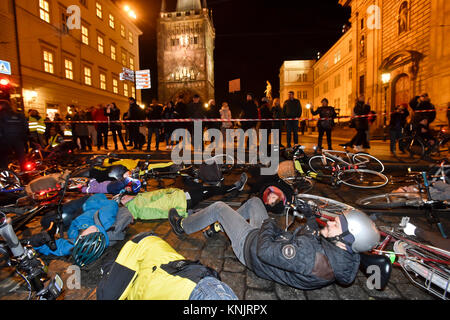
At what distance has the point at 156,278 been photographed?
6.43 feet

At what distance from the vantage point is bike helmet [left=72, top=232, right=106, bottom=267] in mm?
2734

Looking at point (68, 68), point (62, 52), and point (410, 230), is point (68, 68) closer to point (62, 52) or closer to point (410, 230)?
point (62, 52)

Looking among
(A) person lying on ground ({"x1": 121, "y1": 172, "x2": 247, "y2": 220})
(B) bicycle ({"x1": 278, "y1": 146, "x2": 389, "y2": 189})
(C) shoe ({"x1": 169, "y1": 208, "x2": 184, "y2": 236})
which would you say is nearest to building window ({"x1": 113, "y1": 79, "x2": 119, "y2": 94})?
(B) bicycle ({"x1": 278, "y1": 146, "x2": 389, "y2": 189})

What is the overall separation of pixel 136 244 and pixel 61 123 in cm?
1238

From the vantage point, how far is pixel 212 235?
3732mm

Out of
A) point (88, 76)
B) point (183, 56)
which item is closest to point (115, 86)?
point (88, 76)

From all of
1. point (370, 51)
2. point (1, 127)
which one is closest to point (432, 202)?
point (1, 127)

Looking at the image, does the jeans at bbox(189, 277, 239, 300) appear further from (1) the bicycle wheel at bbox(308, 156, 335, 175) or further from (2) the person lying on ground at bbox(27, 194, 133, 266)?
(1) the bicycle wheel at bbox(308, 156, 335, 175)

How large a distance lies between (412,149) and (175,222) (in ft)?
30.4

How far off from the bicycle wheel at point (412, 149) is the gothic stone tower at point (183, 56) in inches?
1977

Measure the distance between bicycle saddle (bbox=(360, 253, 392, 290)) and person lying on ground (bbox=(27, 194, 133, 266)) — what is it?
9.55 feet

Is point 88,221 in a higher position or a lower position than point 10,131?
lower

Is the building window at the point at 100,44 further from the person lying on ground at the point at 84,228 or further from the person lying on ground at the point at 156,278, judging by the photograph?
the person lying on ground at the point at 156,278
